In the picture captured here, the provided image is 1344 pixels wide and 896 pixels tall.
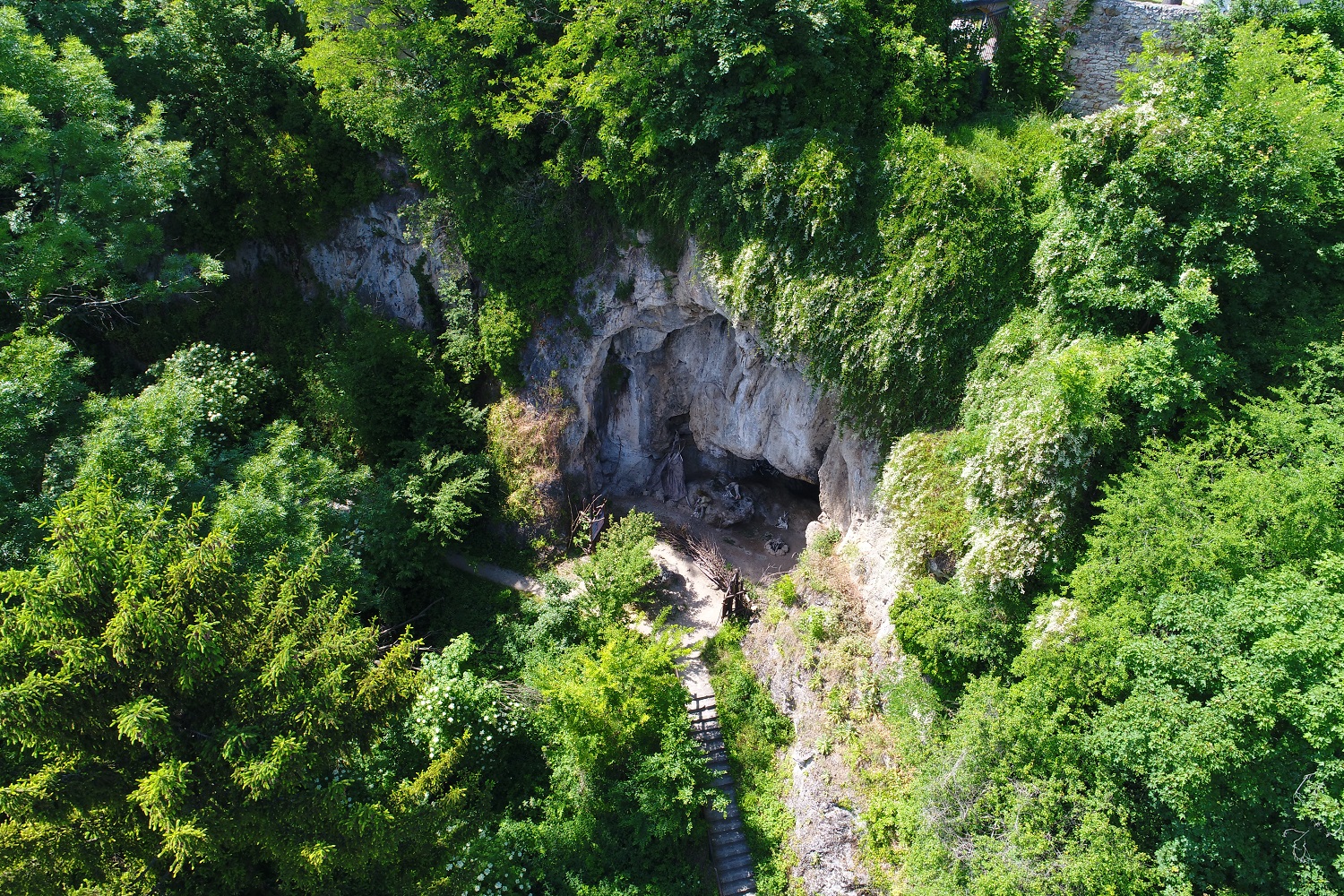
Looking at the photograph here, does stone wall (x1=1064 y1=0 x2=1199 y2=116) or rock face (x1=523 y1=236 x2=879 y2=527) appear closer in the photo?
stone wall (x1=1064 y1=0 x2=1199 y2=116)

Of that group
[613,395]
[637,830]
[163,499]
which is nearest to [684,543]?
[613,395]

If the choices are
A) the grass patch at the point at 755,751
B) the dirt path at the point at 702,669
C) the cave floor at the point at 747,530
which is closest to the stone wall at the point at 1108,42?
the cave floor at the point at 747,530

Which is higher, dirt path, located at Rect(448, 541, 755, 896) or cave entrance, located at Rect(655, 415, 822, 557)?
cave entrance, located at Rect(655, 415, 822, 557)

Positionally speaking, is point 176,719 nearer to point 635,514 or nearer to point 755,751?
point 635,514

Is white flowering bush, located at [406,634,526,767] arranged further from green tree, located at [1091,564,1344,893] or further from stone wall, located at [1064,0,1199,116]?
stone wall, located at [1064,0,1199,116]

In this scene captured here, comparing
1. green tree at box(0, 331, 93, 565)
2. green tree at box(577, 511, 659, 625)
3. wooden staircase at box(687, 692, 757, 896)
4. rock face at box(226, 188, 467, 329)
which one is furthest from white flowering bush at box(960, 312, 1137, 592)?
green tree at box(0, 331, 93, 565)

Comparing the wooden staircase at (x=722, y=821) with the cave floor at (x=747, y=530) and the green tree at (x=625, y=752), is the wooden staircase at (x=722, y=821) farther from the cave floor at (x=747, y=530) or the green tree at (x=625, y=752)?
the cave floor at (x=747, y=530)
